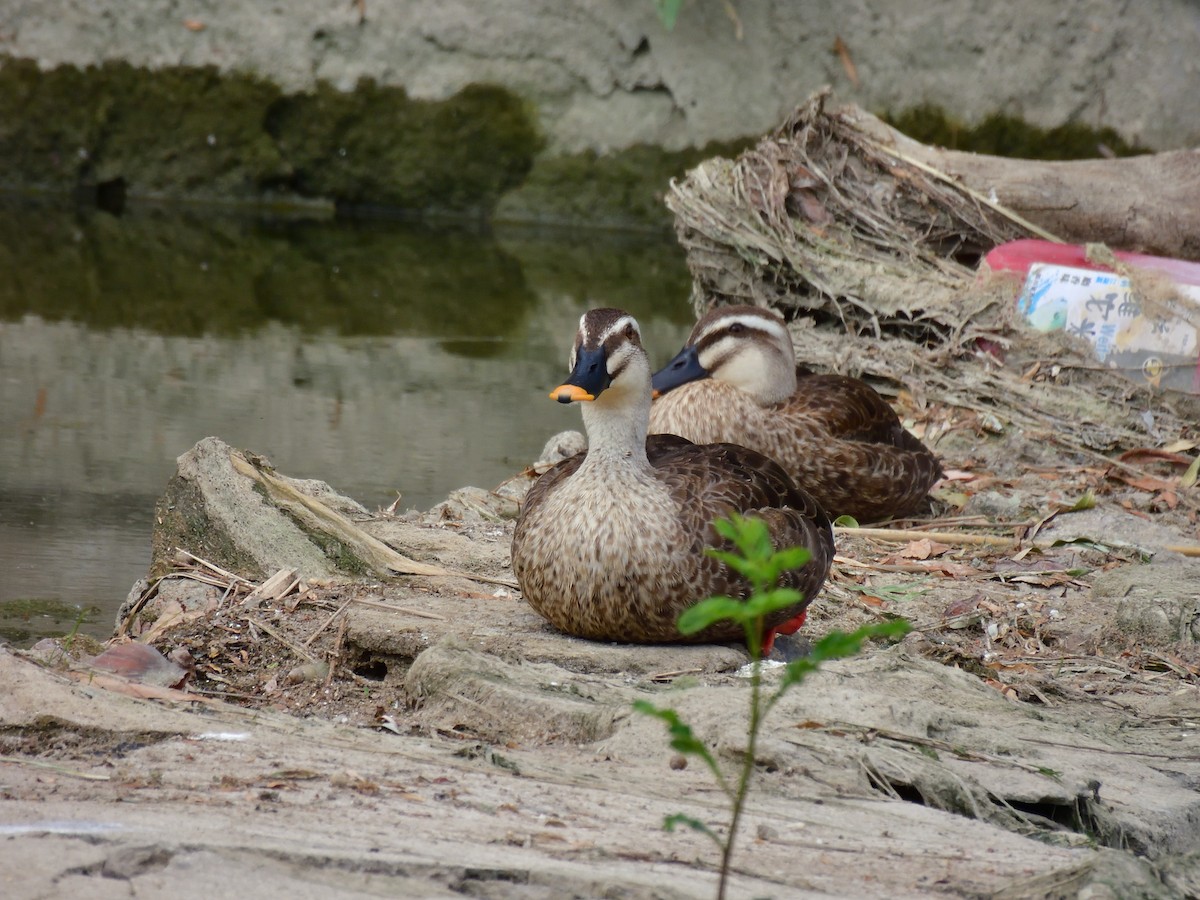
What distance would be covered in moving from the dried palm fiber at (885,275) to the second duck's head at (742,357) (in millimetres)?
1339

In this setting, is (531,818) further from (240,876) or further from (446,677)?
(446,677)

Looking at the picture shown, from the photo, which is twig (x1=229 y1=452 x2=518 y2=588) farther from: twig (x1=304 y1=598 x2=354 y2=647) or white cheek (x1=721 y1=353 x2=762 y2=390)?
white cheek (x1=721 y1=353 x2=762 y2=390)

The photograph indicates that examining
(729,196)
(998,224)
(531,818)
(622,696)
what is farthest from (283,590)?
(998,224)

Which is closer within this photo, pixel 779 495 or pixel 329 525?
pixel 779 495

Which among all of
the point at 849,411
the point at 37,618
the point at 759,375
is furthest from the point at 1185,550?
the point at 37,618

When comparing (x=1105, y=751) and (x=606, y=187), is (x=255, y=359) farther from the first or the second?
(x=606, y=187)

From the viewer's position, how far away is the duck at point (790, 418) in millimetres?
5973

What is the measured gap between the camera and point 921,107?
14.8 meters

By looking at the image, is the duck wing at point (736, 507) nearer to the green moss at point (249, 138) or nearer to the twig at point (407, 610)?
the twig at point (407, 610)

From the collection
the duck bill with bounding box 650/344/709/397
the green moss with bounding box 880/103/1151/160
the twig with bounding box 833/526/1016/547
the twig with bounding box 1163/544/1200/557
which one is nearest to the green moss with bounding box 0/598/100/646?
the duck bill with bounding box 650/344/709/397

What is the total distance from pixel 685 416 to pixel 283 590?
2373mm

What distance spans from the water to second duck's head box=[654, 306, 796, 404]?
110cm

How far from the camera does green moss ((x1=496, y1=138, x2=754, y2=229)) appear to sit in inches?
587

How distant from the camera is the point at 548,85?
48.4 ft
